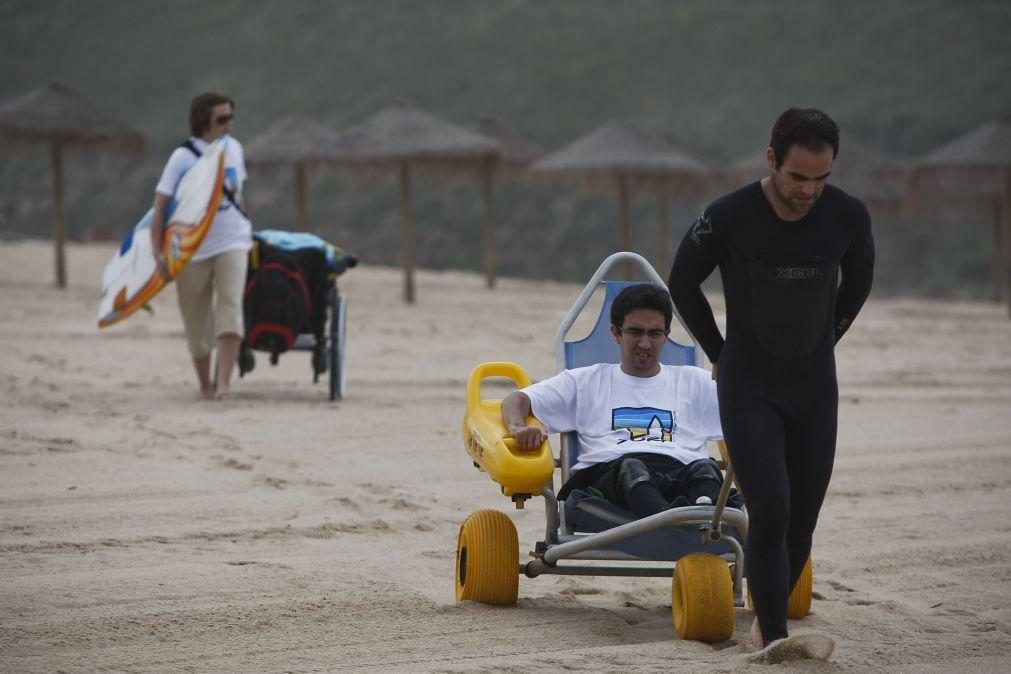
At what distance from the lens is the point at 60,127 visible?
60.1 ft

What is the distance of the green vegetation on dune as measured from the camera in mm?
38219

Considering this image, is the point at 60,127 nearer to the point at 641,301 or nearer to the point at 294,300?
the point at 294,300

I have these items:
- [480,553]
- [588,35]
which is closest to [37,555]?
[480,553]

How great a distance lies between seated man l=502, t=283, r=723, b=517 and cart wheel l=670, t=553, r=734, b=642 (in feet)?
1.40

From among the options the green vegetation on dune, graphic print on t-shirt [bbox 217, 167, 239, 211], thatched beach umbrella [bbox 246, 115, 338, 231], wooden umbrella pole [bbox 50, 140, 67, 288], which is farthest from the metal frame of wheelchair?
the green vegetation on dune

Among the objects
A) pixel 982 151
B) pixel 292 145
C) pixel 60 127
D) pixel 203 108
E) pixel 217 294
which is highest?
pixel 292 145

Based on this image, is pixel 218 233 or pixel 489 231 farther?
pixel 489 231

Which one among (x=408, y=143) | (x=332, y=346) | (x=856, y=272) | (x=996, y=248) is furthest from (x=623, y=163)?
(x=856, y=272)

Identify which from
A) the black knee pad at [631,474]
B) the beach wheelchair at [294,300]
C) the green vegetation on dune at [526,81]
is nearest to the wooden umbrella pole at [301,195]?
the beach wheelchair at [294,300]

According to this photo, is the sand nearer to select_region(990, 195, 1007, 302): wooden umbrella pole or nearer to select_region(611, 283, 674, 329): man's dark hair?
select_region(611, 283, 674, 329): man's dark hair

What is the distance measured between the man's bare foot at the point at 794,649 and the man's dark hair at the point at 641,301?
4.07 ft

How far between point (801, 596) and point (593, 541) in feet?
2.33

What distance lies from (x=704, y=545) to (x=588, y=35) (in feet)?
147

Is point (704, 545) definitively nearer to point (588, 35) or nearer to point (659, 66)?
point (659, 66)
